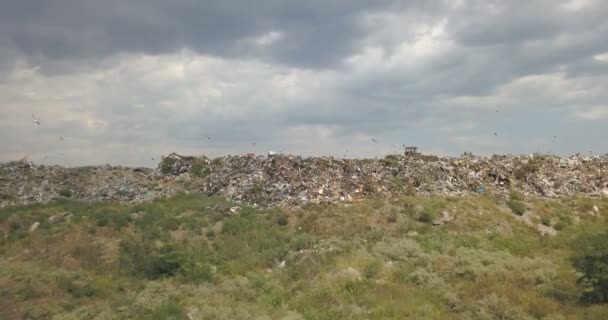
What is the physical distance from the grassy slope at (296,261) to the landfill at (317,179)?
6.16 ft

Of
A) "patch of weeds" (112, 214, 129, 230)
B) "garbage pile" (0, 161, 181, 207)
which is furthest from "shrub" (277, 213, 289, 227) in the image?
"garbage pile" (0, 161, 181, 207)

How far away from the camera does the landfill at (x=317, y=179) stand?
2253 cm

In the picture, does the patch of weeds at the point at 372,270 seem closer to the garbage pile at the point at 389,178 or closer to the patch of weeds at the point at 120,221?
the garbage pile at the point at 389,178

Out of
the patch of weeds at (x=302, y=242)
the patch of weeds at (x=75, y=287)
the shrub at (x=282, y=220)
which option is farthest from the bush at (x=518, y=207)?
the patch of weeds at (x=75, y=287)

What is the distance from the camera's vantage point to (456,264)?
13750 millimetres

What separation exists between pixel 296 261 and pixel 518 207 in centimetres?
1045

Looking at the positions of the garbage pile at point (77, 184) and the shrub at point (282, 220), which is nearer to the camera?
the shrub at point (282, 220)

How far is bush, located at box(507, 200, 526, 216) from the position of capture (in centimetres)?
2023

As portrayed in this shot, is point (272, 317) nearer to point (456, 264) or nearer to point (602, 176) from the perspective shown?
point (456, 264)

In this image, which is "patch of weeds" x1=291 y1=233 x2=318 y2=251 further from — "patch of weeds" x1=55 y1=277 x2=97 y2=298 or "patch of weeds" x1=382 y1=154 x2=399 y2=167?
"patch of weeds" x1=382 y1=154 x2=399 y2=167

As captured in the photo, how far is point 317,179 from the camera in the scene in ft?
75.7

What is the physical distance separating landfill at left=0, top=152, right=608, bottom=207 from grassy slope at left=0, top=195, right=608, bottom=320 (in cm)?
188

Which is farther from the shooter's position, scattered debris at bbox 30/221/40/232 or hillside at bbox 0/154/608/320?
scattered debris at bbox 30/221/40/232

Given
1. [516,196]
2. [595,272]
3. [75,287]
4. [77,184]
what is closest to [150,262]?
[75,287]
